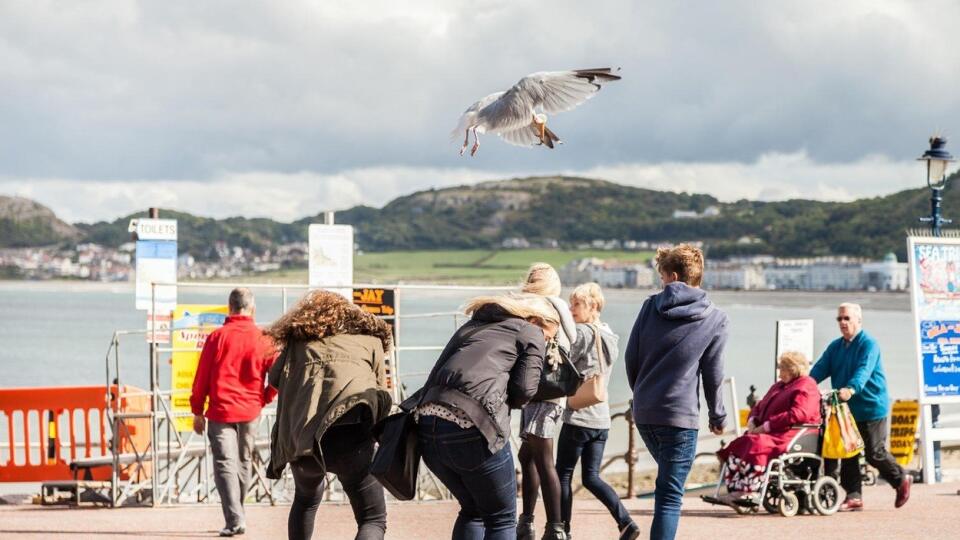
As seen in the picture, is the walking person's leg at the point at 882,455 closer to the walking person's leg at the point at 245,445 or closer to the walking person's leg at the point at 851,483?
the walking person's leg at the point at 851,483

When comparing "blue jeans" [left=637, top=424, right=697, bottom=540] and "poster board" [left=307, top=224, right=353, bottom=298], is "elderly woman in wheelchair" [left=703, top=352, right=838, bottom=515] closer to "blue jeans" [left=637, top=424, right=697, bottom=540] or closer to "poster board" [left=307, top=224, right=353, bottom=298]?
"blue jeans" [left=637, top=424, right=697, bottom=540]

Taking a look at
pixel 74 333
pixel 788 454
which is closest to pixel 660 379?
pixel 788 454

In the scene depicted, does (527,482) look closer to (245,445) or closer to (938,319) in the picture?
(245,445)

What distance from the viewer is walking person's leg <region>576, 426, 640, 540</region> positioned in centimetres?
800

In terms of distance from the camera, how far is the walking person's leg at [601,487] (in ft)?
26.2

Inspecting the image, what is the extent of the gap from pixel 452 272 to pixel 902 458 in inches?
4909

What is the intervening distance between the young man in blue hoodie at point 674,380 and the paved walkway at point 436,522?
2.03 meters

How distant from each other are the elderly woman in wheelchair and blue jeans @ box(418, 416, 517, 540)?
4141 millimetres

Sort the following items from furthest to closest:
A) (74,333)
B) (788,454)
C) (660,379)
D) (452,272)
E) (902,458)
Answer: (452,272), (74,333), (902,458), (788,454), (660,379)

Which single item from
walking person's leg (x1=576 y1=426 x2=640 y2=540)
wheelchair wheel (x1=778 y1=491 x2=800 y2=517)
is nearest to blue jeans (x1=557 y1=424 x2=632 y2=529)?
walking person's leg (x1=576 y1=426 x2=640 y2=540)

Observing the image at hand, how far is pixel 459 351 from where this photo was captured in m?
5.84

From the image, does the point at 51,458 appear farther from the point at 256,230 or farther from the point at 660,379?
the point at 256,230

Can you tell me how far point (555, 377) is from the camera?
20.5 ft

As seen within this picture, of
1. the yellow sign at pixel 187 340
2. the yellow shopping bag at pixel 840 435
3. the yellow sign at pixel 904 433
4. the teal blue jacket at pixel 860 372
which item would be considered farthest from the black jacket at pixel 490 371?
the yellow sign at pixel 904 433
